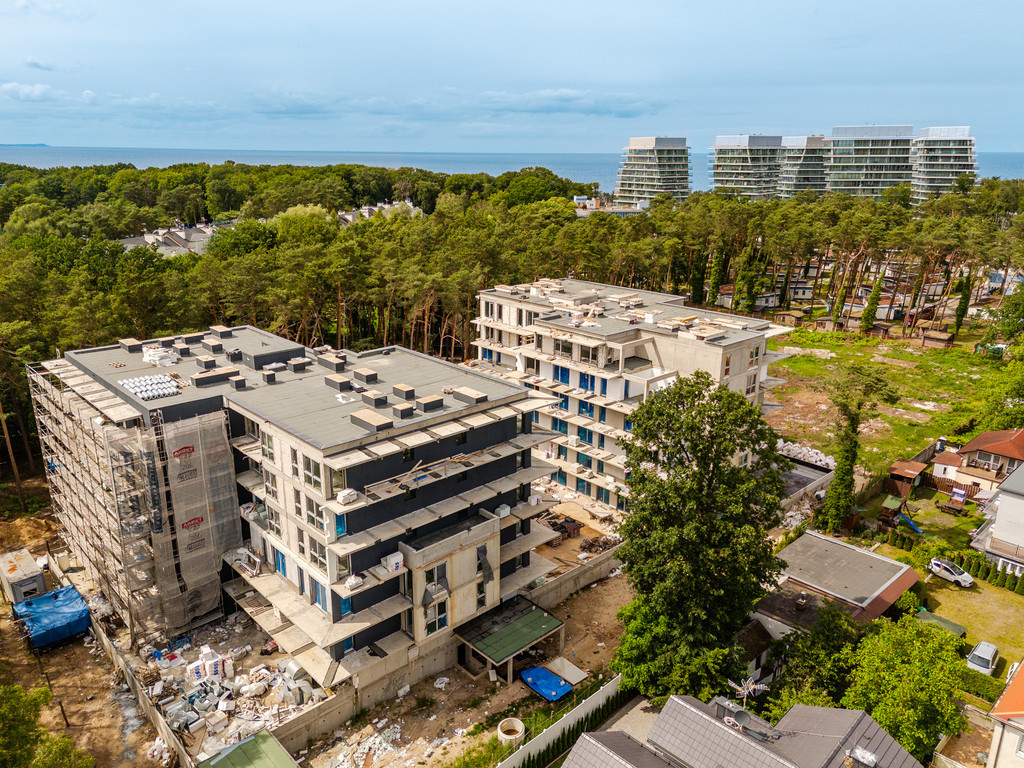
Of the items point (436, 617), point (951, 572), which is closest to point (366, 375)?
point (436, 617)

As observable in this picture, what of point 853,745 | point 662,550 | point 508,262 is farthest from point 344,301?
point 853,745

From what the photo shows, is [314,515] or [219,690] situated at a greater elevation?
[314,515]

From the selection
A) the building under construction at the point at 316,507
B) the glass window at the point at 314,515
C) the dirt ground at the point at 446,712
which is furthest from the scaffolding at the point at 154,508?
the dirt ground at the point at 446,712

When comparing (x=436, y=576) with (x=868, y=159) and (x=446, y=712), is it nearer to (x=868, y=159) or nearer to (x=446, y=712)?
(x=446, y=712)

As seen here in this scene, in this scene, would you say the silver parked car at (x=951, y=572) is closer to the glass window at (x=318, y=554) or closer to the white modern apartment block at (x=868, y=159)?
the glass window at (x=318, y=554)

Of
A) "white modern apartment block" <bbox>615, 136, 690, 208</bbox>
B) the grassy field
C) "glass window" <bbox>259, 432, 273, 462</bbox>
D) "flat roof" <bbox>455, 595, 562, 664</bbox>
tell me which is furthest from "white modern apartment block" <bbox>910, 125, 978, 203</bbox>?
"glass window" <bbox>259, 432, 273, 462</bbox>
